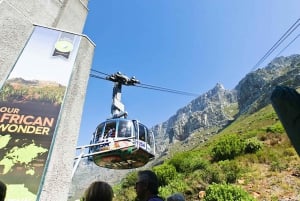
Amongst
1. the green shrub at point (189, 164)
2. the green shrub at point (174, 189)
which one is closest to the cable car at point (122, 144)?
the green shrub at point (174, 189)

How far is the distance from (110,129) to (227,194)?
4916 millimetres

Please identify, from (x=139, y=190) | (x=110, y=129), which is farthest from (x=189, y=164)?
(x=139, y=190)

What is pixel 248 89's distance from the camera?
101m

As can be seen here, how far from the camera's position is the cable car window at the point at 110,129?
31.1 ft

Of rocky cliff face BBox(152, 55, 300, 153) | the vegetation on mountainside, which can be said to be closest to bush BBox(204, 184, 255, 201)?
the vegetation on mountainside

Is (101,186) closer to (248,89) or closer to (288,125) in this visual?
(288,125)

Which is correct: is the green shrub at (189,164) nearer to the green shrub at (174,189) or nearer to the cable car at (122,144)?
the green shrub at (174,189)

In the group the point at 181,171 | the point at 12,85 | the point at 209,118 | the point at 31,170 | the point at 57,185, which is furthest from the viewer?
the point at 209,118

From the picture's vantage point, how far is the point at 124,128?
31.0ft

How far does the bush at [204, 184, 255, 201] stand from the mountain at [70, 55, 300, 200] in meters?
55.7

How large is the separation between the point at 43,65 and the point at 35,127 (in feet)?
4.63

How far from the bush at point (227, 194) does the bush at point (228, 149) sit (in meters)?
6.71

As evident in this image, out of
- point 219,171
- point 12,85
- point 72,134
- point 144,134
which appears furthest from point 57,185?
point 219,171

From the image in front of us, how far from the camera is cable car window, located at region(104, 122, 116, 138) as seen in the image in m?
9.49
